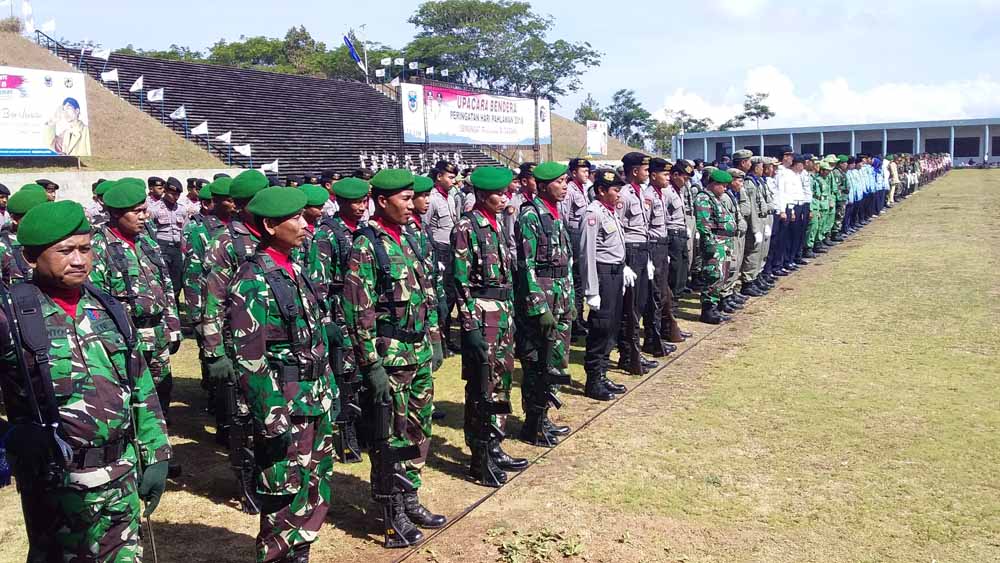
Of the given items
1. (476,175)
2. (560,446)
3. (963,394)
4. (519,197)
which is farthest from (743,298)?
(476,175)

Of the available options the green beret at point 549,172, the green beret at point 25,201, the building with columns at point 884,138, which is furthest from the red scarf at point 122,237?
the building with columns at point 884,138

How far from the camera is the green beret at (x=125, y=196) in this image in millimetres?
5688

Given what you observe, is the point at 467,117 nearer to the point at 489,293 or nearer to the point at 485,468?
the point at 489,293

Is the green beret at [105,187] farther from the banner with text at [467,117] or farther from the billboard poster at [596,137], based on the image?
the billboard poster at [596,137]

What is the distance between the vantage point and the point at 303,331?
378 centimetres

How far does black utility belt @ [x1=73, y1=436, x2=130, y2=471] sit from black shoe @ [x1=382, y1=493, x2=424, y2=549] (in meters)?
1.84

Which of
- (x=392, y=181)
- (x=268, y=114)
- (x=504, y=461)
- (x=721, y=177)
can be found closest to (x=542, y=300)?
(x=504, y=461)

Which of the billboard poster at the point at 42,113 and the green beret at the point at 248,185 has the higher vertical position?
the billboard poster at the point at 42,113

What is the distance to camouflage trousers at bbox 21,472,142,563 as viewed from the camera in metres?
3.04

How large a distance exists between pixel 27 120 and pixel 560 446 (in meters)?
20.8

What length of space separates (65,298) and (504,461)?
343cm

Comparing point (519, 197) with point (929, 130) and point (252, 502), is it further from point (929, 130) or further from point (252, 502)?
point (929, 130)

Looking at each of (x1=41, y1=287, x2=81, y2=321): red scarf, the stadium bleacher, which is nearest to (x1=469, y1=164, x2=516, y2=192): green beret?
(x1=41, y1=287, x2=81, y2=321): red scarf

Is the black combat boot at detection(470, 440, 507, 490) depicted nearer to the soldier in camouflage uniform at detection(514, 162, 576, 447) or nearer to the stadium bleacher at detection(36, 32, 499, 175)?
the soldier in camouflage uniform at detection(514, 162, 576, 447)
